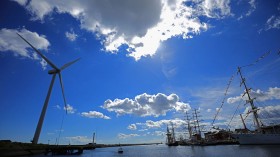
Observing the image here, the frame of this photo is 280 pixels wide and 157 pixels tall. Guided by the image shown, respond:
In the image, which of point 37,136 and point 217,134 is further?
point 217,134

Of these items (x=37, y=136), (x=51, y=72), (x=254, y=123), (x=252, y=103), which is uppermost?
(x=51, y=72)

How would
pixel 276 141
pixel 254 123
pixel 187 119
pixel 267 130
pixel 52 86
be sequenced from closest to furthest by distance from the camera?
pixel 52 86, pixel 276 141, pixel 254 123, pixel 267 130, pixel 187 119

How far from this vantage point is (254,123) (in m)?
108

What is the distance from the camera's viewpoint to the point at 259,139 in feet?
311

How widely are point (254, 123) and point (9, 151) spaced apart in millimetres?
119705

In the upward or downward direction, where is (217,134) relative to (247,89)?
downward

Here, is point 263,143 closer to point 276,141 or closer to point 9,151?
point 276,141

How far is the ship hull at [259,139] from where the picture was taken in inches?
3541

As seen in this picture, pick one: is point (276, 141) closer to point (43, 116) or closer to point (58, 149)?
point (43, 116)

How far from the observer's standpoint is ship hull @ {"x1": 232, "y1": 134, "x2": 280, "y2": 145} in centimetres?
8994

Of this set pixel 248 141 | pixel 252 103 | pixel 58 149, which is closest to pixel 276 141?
pixel 248 141

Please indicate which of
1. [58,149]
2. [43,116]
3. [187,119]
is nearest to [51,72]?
[43,116]

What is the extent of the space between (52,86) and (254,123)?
107m

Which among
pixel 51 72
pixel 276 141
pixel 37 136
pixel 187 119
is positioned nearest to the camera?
pixel 37 136
